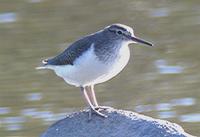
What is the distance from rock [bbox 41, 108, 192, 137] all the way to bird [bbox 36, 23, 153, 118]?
0.14 meters

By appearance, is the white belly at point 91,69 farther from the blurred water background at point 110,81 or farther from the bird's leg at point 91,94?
the blurred water background at point 110,81

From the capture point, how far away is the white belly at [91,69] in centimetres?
1105

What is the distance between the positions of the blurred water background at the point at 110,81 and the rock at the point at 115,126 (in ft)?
13.1

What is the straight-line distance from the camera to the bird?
36.3ft

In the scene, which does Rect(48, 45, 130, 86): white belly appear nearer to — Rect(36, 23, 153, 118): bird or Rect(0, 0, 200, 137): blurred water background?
Rect(36, 23, 153, 118): bird

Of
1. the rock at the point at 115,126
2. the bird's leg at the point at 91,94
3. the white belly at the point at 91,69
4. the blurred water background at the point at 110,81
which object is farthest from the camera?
the blurred water background at the point at 110,81

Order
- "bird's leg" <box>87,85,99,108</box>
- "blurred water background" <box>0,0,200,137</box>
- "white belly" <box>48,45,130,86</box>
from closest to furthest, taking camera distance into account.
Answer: "white belly" <box>48,45,130,86</box>
"bird's leg" <box>87,85,99,108</box>
"blurred water background" <box>0,0,200,137</box>

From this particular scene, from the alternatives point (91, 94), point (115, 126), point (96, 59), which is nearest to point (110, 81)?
point (91, 94)

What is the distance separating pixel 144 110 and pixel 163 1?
5.66m

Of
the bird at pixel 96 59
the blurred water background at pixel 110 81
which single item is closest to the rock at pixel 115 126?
the bird at pixel 96 59

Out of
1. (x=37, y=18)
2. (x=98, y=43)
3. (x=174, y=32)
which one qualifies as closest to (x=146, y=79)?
(x=174, y=32)

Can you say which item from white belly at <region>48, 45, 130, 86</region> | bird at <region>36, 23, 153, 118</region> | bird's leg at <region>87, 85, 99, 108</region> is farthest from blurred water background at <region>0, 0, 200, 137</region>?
white belly at <region>48, 45, 130, 86</region>

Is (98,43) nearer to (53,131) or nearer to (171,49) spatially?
(53,131)

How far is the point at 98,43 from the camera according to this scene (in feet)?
37.2
